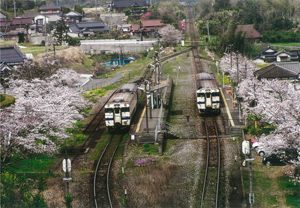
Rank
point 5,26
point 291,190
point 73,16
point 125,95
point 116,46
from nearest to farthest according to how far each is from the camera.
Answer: point 291,190
point 125,95
point 116,46
point 5,26
point 73,16

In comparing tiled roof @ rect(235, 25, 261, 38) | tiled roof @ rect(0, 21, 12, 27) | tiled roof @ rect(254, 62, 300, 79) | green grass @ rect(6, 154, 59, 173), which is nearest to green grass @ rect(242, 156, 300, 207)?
green grass @ rect(6, 154, 59, 173)

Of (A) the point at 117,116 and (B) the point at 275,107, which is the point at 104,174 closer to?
(A) the point at 117,116

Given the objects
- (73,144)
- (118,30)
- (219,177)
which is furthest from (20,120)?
(118,30)

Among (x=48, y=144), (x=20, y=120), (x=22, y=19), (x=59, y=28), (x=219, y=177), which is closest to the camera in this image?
(x=219, y=177)

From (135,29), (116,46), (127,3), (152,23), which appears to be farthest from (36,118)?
(127,3)

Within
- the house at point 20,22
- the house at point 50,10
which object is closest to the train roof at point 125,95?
the house at point 20,22

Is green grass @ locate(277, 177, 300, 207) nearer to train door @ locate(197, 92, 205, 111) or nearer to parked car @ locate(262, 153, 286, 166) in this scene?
parked car @ locate(262, 153, 286, 166)

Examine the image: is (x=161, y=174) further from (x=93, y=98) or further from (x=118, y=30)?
(x=118, y=30)
